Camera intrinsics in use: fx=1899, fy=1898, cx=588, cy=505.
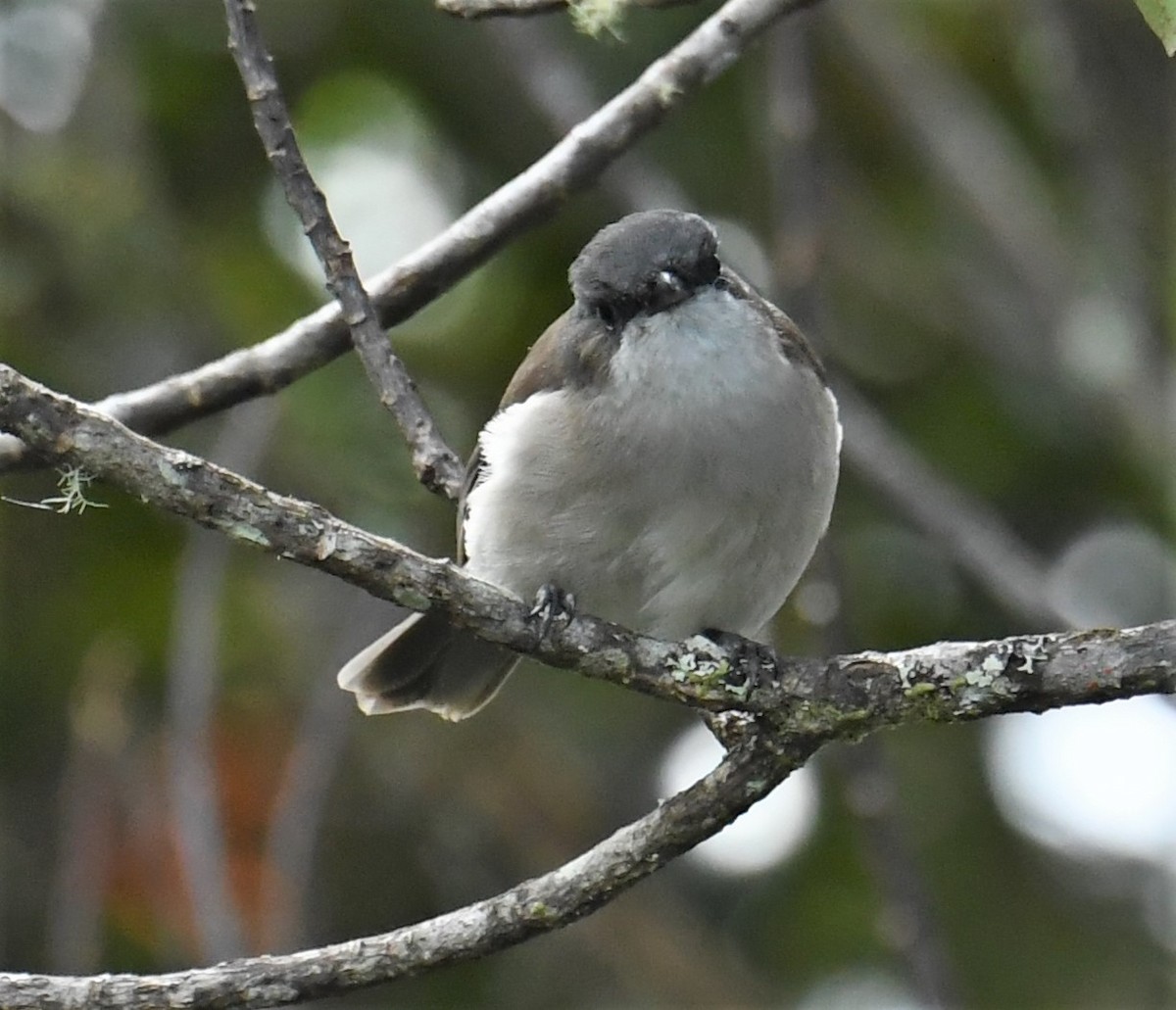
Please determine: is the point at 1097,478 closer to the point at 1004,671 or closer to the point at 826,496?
the point at 826,496

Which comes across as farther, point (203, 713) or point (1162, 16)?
point (203, 713)

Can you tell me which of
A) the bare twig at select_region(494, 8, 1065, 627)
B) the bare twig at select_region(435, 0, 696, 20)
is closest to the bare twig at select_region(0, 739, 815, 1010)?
the bare twig at select_region(435, 0, 696, 20)

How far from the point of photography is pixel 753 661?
308 cm

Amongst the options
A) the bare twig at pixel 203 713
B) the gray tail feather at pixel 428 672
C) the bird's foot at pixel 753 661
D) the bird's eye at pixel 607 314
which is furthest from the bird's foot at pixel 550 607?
the bare twig at pixel 203 713

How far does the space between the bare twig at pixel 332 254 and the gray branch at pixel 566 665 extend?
2.40 ft

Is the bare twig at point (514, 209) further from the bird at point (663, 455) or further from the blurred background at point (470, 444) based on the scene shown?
the blurred background at point (470, 444)

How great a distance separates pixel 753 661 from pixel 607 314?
1.10m

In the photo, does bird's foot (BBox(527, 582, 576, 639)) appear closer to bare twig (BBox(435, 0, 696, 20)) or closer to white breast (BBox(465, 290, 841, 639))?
white breast (BBox(465, 290, 841, 639))

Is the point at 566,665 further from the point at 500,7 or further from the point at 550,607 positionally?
the point at 500,7

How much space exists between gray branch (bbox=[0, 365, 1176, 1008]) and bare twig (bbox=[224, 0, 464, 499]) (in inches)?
28.8

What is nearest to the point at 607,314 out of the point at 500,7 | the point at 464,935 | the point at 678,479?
the point at 678,479

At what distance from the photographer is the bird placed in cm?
381

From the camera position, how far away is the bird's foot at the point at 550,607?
9.71 ft

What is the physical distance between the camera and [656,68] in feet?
12.3
